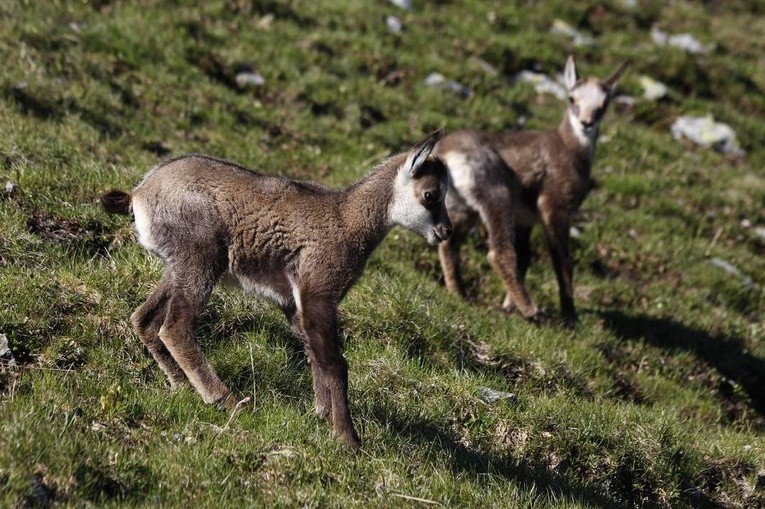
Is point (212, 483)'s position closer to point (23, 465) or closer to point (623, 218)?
point (23, 465)

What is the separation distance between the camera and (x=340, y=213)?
24.5 ft

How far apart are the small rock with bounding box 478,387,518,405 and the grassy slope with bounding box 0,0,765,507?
106mm

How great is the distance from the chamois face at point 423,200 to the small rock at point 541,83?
9503mm

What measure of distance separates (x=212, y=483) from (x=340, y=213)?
2.67 meters

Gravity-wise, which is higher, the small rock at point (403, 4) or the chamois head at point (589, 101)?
the chamois head at point (589, 101)

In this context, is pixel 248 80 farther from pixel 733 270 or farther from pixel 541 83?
pixel 733 270

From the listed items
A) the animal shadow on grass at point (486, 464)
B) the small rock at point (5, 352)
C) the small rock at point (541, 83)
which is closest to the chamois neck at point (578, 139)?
the small rock at point (541, 83)

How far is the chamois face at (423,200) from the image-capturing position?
7660 millimetres

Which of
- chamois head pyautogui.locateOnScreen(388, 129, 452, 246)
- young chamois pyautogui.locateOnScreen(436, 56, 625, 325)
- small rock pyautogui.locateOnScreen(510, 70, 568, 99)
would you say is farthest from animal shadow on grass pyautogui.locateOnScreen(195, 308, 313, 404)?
small rock pyautogui.locateOnScreen(510, 70, 568, 99)

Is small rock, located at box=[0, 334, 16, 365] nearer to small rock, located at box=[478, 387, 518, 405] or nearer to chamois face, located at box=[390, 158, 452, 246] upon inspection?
chamois face, located at box=[390, 158, 452, 246]

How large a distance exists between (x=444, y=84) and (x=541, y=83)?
8.22 ft

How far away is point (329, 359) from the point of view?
6793 millimetres

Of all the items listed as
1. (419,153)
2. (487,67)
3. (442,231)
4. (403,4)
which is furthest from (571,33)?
(419,153)

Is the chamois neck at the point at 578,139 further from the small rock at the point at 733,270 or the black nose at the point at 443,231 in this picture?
the black nose at the point at 443,231
